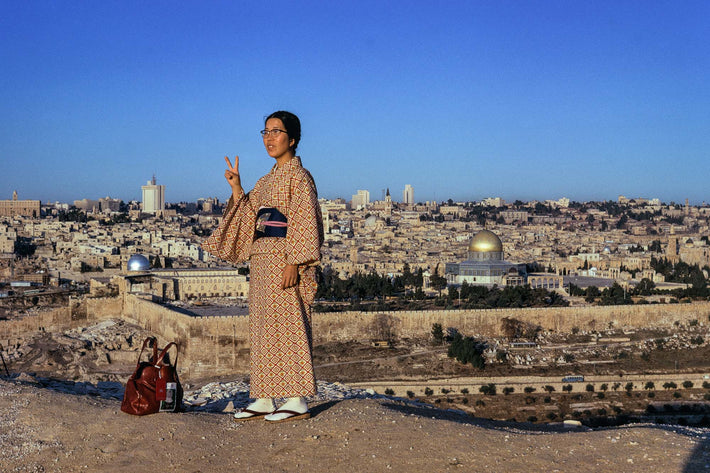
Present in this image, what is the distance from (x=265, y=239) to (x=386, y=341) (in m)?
18.4

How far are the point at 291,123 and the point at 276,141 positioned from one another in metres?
0.18

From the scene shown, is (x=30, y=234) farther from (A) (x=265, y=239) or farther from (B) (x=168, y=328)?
(A) (x=265, y=239)

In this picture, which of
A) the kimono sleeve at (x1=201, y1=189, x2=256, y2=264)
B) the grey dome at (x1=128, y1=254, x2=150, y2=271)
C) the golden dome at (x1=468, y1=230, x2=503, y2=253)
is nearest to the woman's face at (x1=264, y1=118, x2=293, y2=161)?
the kimono sleeve at (x1=201, y1=189, x2=256, y2=264)

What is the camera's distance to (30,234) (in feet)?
205

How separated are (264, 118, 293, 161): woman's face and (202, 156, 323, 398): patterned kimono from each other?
103 mm

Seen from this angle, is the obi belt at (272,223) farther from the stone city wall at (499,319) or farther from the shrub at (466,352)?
the stone city wall at (499,319)

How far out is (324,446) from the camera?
5582 mm

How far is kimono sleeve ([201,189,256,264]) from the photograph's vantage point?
6289 mm

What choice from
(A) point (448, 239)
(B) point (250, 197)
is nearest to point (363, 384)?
(B) point (250, 197)

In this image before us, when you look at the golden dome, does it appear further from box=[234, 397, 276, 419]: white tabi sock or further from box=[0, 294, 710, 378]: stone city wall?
box=[234, 397, 276, 419]: white tabi sock

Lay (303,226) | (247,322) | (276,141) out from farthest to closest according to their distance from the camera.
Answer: (247,322), (276,141), (303,226)

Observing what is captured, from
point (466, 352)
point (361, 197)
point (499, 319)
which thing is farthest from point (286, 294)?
point (361, 197)

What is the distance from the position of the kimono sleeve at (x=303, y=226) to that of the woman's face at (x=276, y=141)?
0.83ft

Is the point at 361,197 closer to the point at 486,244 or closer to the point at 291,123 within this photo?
the point at 486,244
